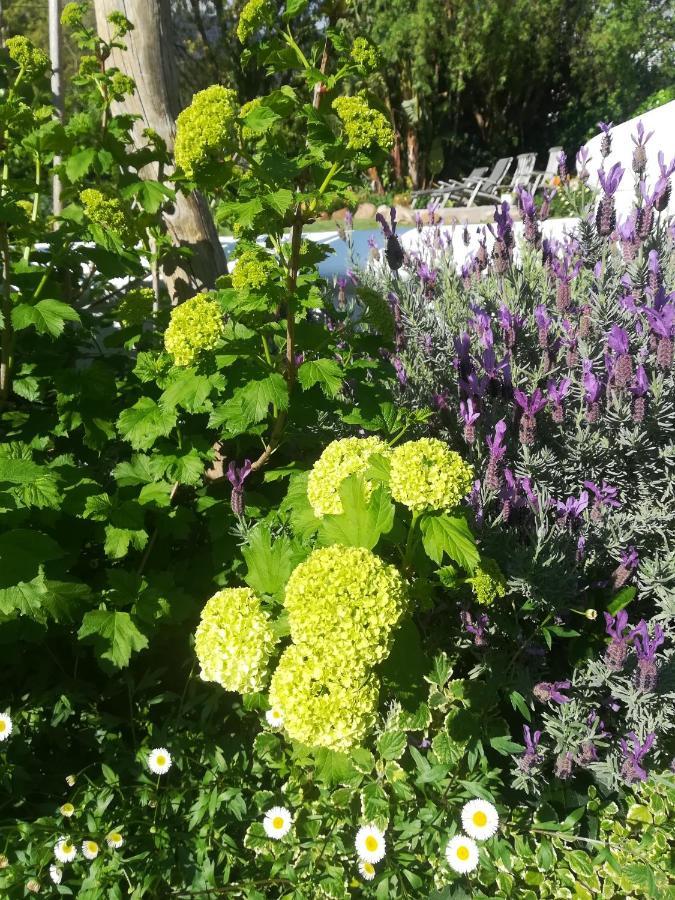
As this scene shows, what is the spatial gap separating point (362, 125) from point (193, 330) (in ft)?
2.12

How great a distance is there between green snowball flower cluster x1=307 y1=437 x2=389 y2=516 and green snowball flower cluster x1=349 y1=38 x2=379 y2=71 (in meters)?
0.96

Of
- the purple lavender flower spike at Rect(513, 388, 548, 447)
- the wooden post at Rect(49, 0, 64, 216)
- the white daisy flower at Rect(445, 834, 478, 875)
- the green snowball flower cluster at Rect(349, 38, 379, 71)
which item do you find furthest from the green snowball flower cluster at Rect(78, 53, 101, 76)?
the white daisy flower at Rect(445, 834, 478, 875)

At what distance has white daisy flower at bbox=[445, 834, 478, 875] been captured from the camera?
1.39 meters

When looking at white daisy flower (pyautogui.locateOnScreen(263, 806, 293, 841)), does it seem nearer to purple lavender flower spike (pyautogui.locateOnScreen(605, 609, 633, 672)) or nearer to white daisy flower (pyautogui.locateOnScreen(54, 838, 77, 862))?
white daisy flower (pyautogui.locateOnScreen(54, 838, 77, 862))

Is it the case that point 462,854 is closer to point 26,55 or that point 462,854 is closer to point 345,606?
point 345,606

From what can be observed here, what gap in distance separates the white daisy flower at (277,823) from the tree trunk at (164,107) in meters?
2.20

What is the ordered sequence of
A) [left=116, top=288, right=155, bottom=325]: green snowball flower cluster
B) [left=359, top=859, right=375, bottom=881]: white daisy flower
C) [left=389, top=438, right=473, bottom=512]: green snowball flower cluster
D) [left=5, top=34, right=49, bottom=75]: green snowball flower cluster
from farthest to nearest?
[left=116, top=288, right=155, bottom=325]: green snowball flower cluster
[left=5, top=34, right=49, bottom=75]: green snowball flower cluster
[left=359, top=859, right=375, bottom=881]: white daisy flower
[left=389, top=438, right=473, bottom=512]: green snowball flower cluster

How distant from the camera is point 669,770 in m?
1.80

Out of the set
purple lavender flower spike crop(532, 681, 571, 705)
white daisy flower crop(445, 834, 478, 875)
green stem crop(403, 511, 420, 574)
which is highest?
green stem crop(403, 511, 420, 574)

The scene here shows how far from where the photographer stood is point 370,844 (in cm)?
145

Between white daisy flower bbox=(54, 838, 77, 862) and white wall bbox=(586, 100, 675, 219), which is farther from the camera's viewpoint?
white wall bbox=(586, 100, 675, 219)

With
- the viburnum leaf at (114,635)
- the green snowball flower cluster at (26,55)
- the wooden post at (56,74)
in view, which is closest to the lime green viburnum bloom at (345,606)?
the viburnum leaf at (114,635)

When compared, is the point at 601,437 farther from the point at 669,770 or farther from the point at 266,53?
the point at 266,53

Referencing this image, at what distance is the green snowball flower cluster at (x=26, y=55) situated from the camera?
2064 mm
